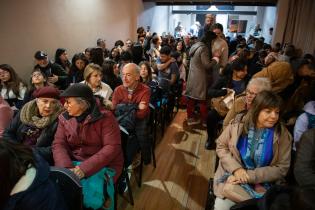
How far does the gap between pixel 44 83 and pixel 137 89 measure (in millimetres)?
1207

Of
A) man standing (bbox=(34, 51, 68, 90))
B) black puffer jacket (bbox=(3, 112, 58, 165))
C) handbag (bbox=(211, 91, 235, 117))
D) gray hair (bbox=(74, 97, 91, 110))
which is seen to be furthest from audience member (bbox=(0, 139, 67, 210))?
man standing (bbox=(34, 51, 68, 90))

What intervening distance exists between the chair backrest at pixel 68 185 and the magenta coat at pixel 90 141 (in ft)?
1.18

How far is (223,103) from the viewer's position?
9.85 ft

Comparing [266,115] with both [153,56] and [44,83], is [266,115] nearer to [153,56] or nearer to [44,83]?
[44,83]

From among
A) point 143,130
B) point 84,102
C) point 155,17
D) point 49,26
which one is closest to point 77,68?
point 49,26

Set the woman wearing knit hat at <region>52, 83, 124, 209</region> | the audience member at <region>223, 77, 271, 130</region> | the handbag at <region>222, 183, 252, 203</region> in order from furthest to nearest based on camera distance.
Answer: the audience member at <region>223, 77, 271, 130</region>, the woman wearing knit hat at <region>52, 83, 124, 209</region>, the handbag at <region>222, 183, 252, 203</region>

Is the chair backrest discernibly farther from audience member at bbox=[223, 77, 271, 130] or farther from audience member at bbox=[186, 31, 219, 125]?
audience member at bbox=[186, 31, 219, 125]

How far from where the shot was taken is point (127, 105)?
2.54m

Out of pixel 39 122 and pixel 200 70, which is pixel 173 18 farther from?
pixel 39 122

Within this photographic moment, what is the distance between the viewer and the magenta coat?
5.79ft

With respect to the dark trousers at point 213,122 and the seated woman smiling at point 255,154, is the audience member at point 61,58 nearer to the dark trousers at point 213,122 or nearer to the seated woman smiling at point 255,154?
the dark trousers at point 213,122

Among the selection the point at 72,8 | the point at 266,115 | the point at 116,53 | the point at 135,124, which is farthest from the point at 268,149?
the point at 72,8

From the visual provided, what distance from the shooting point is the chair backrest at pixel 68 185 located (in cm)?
126

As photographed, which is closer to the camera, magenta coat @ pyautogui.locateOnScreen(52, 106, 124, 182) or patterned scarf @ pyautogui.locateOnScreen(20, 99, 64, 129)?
magenta coat @ pyautogui.locateOnScreen(52, 106, 124, 182)
